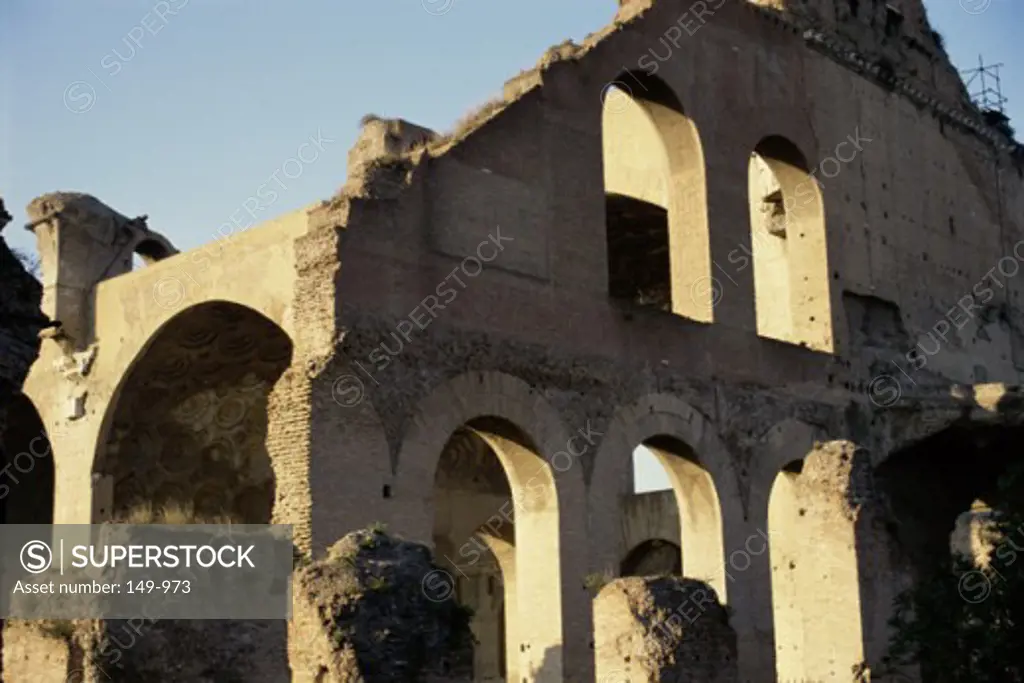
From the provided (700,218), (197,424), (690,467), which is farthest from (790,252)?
(197,424)

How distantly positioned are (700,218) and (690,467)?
8.23 feet

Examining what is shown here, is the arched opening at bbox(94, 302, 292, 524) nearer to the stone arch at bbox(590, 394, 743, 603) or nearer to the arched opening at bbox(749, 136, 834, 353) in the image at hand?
the stone arch at bbox(590, 394, 743, 603)

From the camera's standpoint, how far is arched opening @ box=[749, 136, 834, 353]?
612 inches

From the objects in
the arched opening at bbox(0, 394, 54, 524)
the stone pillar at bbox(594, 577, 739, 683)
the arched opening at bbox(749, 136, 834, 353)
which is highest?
the arched opening at bbox(749, 136, 834, 353)

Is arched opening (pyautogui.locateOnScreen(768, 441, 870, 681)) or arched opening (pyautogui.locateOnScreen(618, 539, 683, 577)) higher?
arched opening (pyautogui.locateOnScreen(618, 539, 683, 577))

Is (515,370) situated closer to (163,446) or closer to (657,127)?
(657,127)

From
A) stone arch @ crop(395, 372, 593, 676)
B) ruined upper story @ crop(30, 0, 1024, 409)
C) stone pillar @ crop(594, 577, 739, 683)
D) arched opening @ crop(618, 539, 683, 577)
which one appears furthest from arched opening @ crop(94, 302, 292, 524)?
stone pillar @ crop(594, 577, 739, 683)

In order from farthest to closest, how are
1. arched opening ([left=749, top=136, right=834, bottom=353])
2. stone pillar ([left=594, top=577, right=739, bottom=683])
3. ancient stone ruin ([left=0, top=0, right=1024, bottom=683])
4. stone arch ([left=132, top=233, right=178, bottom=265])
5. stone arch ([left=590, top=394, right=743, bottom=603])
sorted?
stone arch ([left=132, top=233, right=178, bottom=265]) < arched opening ([left=749, top=136, right=834, bottom=353]) < stone arch ([left=590, top=394, right=743, bottom=603]) < ancient stone ruin ([left=0, top=0, right=1024, bottom=683]) < stone pillar ([left=594, top=577, right=739, bottom=683])

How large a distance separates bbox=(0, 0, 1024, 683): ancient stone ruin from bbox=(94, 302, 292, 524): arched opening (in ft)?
0.15

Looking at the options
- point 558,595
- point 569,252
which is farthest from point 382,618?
point 569,252

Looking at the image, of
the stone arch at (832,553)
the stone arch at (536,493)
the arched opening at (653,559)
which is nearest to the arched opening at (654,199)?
the stone arch at (536,493)

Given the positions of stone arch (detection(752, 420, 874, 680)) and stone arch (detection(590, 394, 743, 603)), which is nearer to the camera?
stone arch (detection(752, 420, 874, 680))

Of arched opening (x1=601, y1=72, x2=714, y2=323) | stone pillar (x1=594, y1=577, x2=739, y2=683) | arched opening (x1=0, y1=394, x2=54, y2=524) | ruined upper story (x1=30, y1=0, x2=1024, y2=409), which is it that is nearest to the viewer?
stone pillar (x1=594, y1=577, x2=739, y2=683)

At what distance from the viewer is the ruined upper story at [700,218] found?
465 inches
